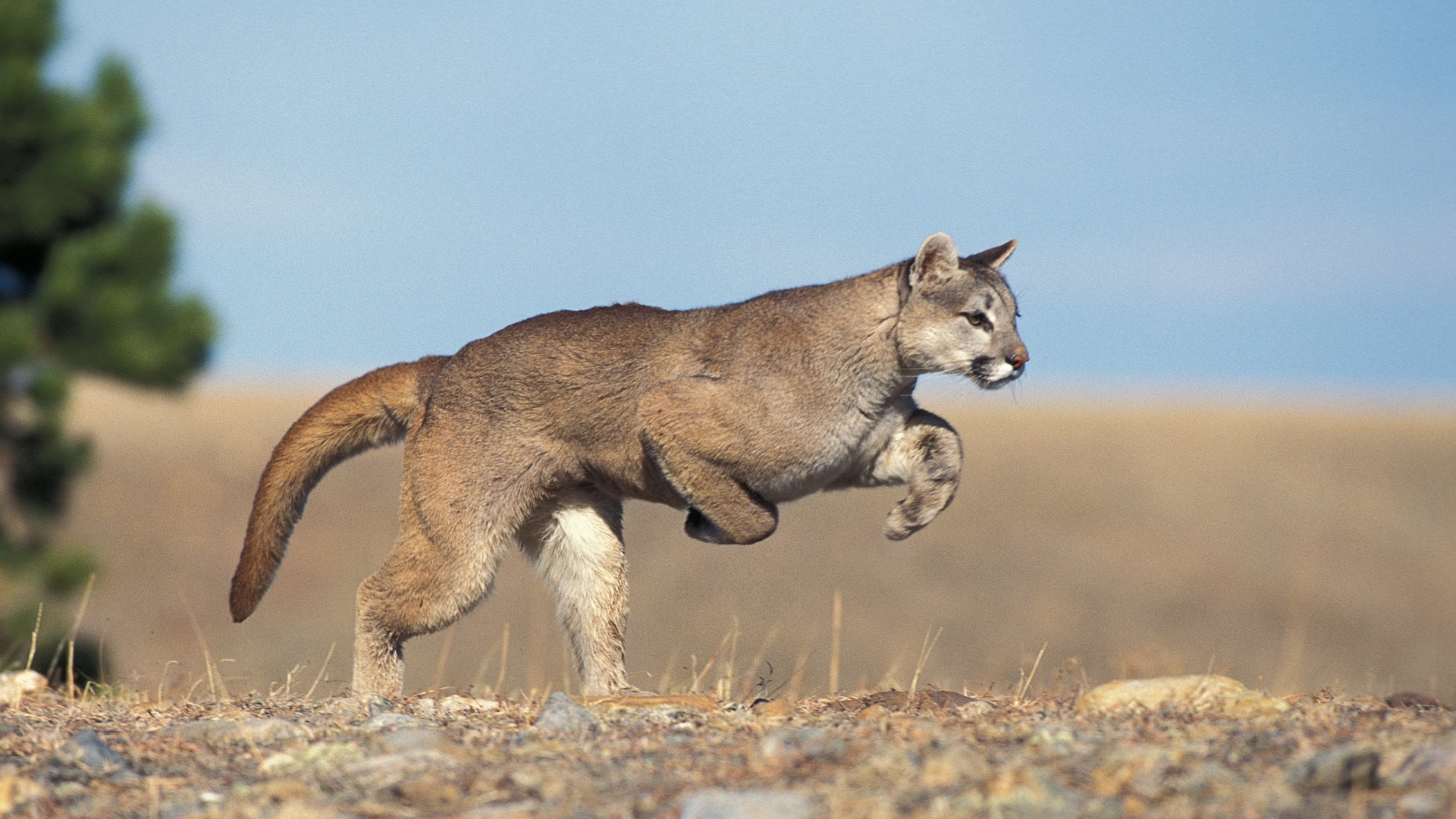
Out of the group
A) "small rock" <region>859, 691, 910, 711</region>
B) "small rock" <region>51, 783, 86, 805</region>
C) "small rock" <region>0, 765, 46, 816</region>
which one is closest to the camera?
"small rock" <region>0, 765, 46, 816</region>

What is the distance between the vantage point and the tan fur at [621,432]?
6.76 meters

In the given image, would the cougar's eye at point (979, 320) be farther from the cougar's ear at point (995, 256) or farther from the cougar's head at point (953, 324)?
the cougar's ear at point (995, 256)

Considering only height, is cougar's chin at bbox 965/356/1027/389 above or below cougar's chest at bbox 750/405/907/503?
above

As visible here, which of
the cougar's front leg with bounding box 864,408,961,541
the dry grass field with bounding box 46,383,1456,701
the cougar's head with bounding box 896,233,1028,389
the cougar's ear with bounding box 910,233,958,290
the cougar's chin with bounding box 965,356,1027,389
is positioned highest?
the cougar's ear with bounding box 910,233,958,290

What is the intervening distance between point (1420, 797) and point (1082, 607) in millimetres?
18953

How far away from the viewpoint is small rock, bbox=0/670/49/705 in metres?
6.83

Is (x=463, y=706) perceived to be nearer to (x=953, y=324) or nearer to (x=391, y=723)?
(x=391, y=723)

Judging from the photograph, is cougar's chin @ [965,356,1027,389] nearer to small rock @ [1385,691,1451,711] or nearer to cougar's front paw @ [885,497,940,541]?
cougar's front paw @ [885,497,940,541]

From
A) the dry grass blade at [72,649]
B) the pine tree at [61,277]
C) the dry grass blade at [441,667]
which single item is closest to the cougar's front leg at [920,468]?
the dry grass blade at [441,667]

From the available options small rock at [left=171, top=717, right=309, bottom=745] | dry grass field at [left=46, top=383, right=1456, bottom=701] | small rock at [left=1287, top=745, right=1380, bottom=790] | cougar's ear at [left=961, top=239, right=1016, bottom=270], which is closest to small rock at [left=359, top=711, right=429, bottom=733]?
small rock at [left=171, top=717, right=309, bottom=745]

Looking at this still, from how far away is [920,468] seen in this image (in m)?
6.84

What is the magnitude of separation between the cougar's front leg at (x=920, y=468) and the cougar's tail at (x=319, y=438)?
261cm

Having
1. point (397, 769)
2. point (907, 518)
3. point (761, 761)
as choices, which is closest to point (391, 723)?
point (397, 769)

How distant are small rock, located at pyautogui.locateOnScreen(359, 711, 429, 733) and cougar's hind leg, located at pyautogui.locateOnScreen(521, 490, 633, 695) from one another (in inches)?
76.3
